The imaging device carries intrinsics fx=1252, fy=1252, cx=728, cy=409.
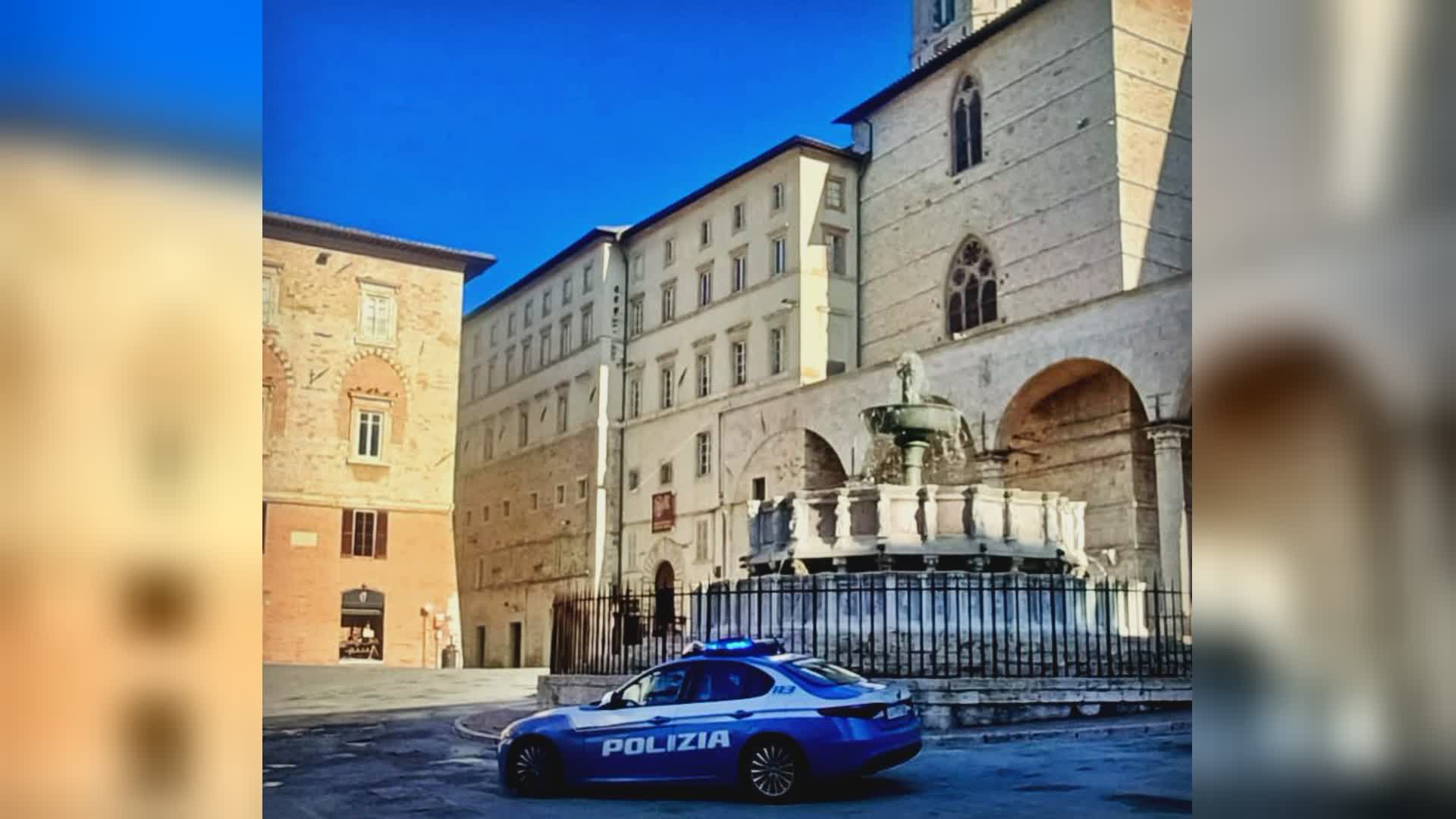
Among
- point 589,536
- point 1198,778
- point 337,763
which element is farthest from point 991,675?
point 1198,778

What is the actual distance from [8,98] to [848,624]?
6.94 meters

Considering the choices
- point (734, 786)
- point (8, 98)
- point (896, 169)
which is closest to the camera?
point (8, 98)

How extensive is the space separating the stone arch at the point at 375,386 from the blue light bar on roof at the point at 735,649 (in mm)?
2275

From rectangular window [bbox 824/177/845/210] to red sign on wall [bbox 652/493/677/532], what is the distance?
3.25 meters

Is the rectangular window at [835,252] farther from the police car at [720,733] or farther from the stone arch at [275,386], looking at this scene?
the police car at [720,733]

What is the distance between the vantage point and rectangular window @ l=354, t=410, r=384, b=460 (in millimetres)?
7277

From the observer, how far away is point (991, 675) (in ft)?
30.8

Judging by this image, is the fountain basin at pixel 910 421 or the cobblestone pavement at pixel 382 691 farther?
the fountain basin at pixel 910 421

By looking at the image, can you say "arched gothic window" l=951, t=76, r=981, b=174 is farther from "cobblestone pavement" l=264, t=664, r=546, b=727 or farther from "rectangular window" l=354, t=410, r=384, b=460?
"rectangular window" l=354, t=410, r=384, b=460

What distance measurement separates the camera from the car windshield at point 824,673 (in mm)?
6289

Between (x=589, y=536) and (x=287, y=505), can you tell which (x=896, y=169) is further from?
(x=287, y=505)

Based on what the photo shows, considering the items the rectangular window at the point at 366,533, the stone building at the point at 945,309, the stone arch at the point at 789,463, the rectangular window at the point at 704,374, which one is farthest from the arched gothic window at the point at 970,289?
the rectangular window at the point at 366,533

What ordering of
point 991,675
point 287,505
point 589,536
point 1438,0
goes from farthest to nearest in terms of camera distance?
point 991,675 < point 589,536 < point 287,505 < point 1438,0

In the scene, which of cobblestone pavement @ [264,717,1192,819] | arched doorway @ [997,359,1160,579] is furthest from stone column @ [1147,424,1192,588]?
cobblestone pavement @ [264,717,1192,819]
